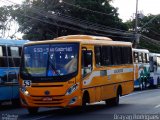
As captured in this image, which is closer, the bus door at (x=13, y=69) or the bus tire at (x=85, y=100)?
the bus tire at (x=85, y=100)

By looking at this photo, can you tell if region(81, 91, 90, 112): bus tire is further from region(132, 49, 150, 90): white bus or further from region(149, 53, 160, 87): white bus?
region(149, 53, 160, 87): white bus

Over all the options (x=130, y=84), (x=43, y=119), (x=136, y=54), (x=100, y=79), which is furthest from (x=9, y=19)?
(x=43, y=119)

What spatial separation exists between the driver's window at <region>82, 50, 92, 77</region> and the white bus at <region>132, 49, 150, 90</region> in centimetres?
1913

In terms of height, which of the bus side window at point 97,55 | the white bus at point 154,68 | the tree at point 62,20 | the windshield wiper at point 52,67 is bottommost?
the white bus at point 154,68

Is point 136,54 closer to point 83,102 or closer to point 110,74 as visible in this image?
point 110,74

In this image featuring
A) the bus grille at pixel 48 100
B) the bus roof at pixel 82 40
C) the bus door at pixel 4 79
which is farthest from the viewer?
the bus door at pixel 4 79

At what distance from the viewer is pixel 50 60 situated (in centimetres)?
1725

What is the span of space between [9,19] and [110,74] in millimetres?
29527

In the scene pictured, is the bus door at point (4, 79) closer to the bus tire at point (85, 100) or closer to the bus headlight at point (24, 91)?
the bus headlight at point (24, 91)

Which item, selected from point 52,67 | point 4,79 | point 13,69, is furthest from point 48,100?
point 13,69

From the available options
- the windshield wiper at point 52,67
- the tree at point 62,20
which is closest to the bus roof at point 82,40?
the windshield wiper at point 52,67

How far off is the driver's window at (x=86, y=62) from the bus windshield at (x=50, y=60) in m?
0.45

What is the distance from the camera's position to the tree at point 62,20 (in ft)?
165

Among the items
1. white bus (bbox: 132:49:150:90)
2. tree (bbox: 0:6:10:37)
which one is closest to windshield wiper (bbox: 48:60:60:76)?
white bus (bbox: 132:49:150:90)
